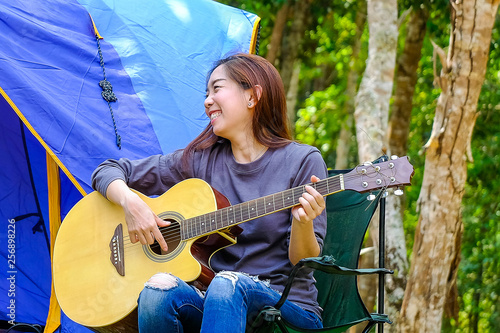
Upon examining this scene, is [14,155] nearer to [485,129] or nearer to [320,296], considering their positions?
[320,296]

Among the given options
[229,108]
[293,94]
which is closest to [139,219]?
[229,108]

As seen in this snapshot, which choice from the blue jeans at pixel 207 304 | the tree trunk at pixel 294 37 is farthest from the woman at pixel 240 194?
the tree trunk at pixel 294 37

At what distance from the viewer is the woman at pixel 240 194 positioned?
219 cm

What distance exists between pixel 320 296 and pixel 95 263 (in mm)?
894

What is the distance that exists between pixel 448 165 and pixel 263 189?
1854mm

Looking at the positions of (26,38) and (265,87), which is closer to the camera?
(265,87)

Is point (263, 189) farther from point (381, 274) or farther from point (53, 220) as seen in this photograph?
point (53, 220)

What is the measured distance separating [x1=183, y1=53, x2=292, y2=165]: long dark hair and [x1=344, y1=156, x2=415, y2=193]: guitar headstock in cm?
42

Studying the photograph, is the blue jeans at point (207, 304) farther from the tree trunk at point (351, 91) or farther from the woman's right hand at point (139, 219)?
the tree trunk at point (351, 91)

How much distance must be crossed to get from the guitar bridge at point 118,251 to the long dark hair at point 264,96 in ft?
1.19

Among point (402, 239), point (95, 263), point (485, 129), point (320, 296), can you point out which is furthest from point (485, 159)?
point (95, 263)

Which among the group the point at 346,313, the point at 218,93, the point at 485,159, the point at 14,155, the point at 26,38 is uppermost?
the point at 485,159

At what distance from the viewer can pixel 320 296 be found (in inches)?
116

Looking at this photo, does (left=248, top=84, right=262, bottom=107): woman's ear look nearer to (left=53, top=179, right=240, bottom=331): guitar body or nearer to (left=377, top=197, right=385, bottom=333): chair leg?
(left=53, top=179, right=240, bottom=331): guitar body
